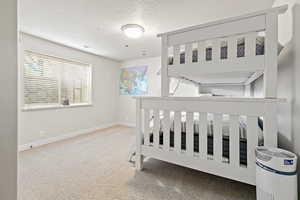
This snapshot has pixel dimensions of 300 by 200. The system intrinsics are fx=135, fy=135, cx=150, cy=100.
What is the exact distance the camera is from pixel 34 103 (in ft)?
8.91

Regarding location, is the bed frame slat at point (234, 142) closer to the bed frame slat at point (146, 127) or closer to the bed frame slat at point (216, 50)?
the bed frame slat at point (216, 50)

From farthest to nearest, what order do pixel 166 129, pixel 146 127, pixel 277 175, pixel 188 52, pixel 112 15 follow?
1. pixel 112 15
2. pixel 146 127
3. pixel 166 129
4. pixel 188 52
5. pixel 277 175

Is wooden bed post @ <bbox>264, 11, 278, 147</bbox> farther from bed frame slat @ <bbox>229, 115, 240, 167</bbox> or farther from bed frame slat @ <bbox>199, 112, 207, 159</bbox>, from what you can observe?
bed frame slat @ <bbox>199, 112, 207, 159</bbox>

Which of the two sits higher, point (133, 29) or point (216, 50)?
point (133, 29)

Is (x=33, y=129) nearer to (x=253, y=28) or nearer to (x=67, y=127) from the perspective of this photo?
(x=67, y=127)

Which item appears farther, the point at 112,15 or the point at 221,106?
the point at 112,15

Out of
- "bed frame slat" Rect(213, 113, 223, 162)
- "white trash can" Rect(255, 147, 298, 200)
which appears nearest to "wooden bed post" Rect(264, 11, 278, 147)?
"white trash can" Rect(255, 147, 298, 200)

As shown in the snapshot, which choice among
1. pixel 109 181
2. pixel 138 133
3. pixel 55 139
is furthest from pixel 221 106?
pixel 55 139

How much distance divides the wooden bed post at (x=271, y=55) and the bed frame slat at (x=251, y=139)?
240 mm

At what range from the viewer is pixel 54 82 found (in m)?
3.07

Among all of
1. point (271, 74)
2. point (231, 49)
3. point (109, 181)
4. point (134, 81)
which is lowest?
point (109, 181)

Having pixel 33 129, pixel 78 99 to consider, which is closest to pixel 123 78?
pixel 78 99

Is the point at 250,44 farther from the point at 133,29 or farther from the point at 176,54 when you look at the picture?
the point at 133,29

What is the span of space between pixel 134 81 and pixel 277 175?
12.8ft
